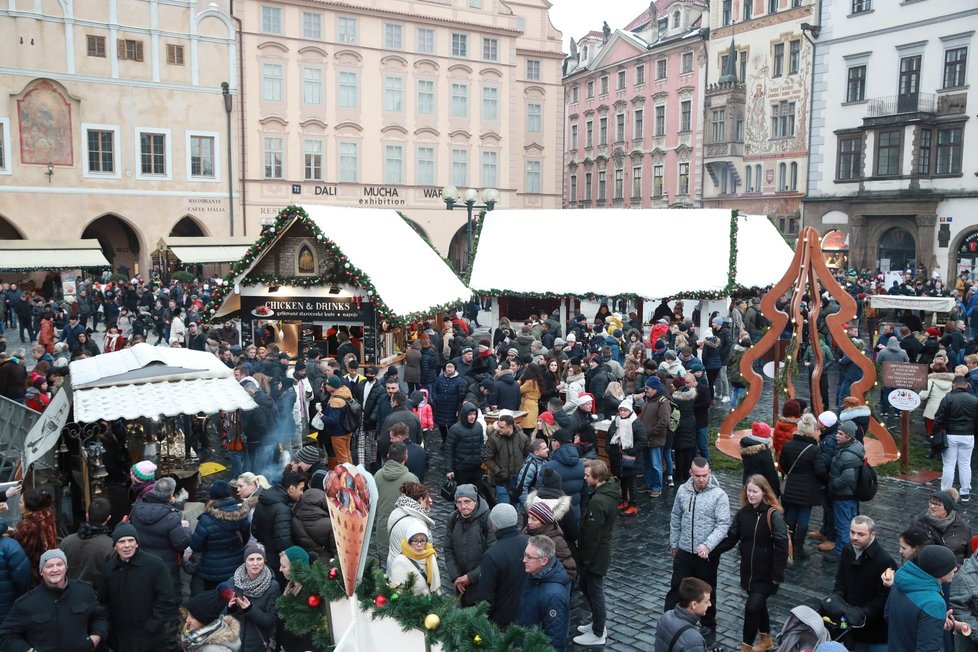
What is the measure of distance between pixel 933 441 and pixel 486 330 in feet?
46.0

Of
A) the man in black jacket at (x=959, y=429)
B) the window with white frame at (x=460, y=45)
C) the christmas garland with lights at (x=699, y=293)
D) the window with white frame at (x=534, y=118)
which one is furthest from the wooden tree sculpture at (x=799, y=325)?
the window with white frame at (x=534, y=118)

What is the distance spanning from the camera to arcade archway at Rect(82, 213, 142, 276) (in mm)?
37688

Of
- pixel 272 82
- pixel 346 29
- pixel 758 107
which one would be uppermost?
pixel 346 29

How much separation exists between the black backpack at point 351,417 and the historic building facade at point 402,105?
27861 mm

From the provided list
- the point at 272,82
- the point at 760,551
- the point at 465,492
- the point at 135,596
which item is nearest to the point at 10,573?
the point at 135,596

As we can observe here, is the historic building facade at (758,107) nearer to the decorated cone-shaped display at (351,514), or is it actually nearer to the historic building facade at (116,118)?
the historic building facade at (116,118)

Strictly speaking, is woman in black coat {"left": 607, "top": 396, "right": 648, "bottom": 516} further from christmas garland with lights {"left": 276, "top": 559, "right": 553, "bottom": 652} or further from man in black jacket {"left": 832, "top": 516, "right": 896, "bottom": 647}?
christmas garland with lights {"left": 276, "top": 559, "right": 553, "bottom": 652}

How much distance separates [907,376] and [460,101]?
31.5m

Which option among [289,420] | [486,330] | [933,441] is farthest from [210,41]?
[933,441]

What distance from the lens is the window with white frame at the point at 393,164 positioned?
39.5 meters

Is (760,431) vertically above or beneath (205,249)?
beneath

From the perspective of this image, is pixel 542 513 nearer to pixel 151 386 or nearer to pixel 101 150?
pixel 151 386

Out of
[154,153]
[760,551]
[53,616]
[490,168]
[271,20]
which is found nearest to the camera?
[53,616]

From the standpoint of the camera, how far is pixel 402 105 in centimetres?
3956
